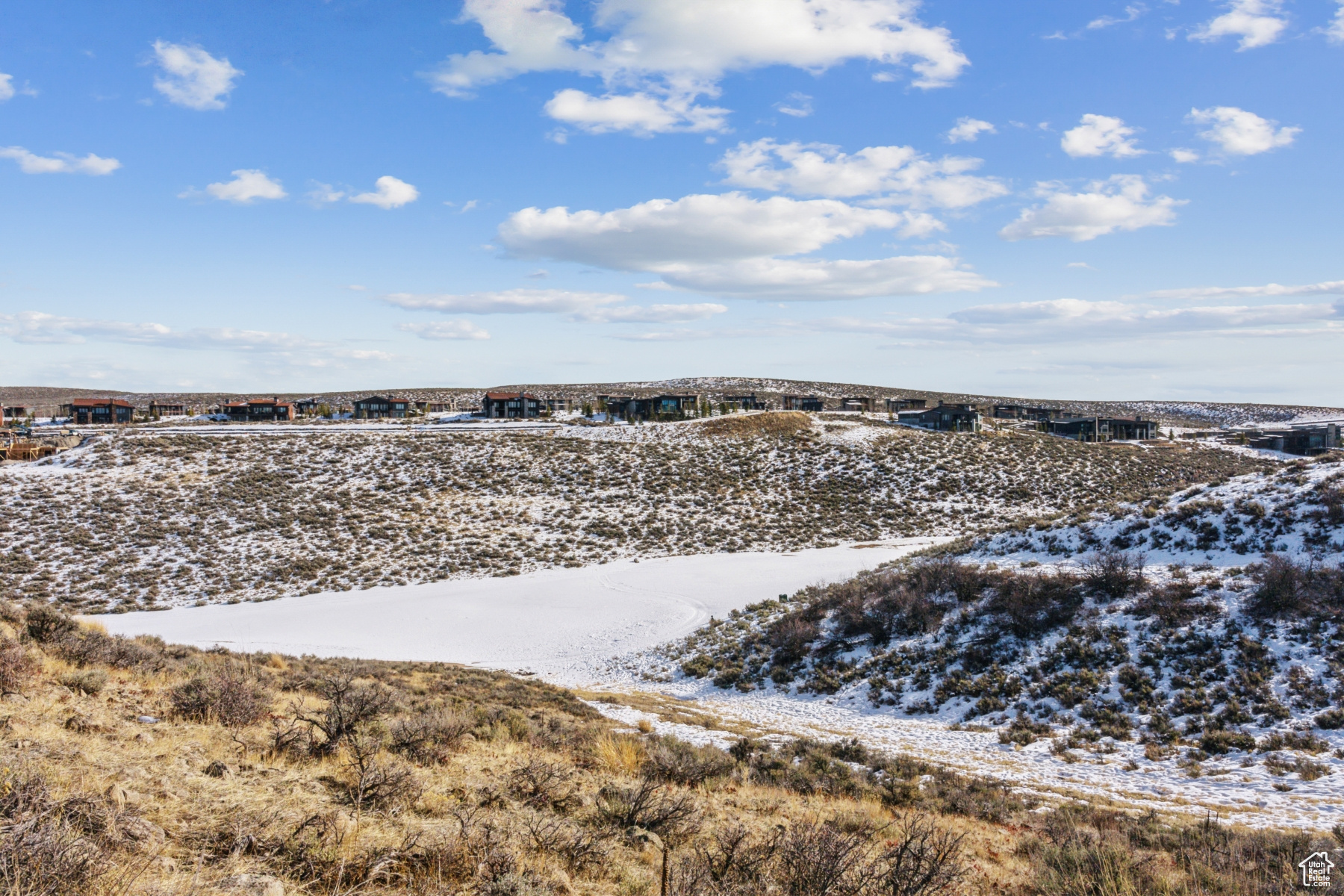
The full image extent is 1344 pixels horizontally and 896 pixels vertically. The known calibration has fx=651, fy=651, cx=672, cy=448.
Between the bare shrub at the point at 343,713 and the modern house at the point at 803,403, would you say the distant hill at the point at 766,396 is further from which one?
the bare shrub at the point at 343,713

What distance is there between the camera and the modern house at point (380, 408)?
83688 millimetres

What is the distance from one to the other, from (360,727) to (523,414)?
75.5m

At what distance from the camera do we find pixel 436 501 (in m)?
46.8

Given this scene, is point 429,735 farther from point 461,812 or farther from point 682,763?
point 682,763

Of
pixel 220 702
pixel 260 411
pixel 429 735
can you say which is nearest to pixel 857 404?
pixel 260 411

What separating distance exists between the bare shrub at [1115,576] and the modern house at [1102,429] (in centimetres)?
6311

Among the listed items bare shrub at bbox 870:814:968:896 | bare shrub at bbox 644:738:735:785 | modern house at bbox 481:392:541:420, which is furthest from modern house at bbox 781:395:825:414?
bare shrub at bbox 870:814:968:896

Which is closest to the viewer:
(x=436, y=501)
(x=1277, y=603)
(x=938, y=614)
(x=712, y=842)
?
(x=712, y=842)

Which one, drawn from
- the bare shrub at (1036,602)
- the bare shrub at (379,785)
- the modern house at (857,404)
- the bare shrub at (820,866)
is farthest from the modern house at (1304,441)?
the bare shrub at (379,785)

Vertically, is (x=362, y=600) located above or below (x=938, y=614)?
below

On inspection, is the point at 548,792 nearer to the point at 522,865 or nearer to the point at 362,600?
the point at 522,865

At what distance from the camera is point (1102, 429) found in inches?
3024

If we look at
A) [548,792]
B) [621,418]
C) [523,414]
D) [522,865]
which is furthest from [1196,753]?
[523,414]

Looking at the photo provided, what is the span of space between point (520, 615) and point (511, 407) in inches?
2221
